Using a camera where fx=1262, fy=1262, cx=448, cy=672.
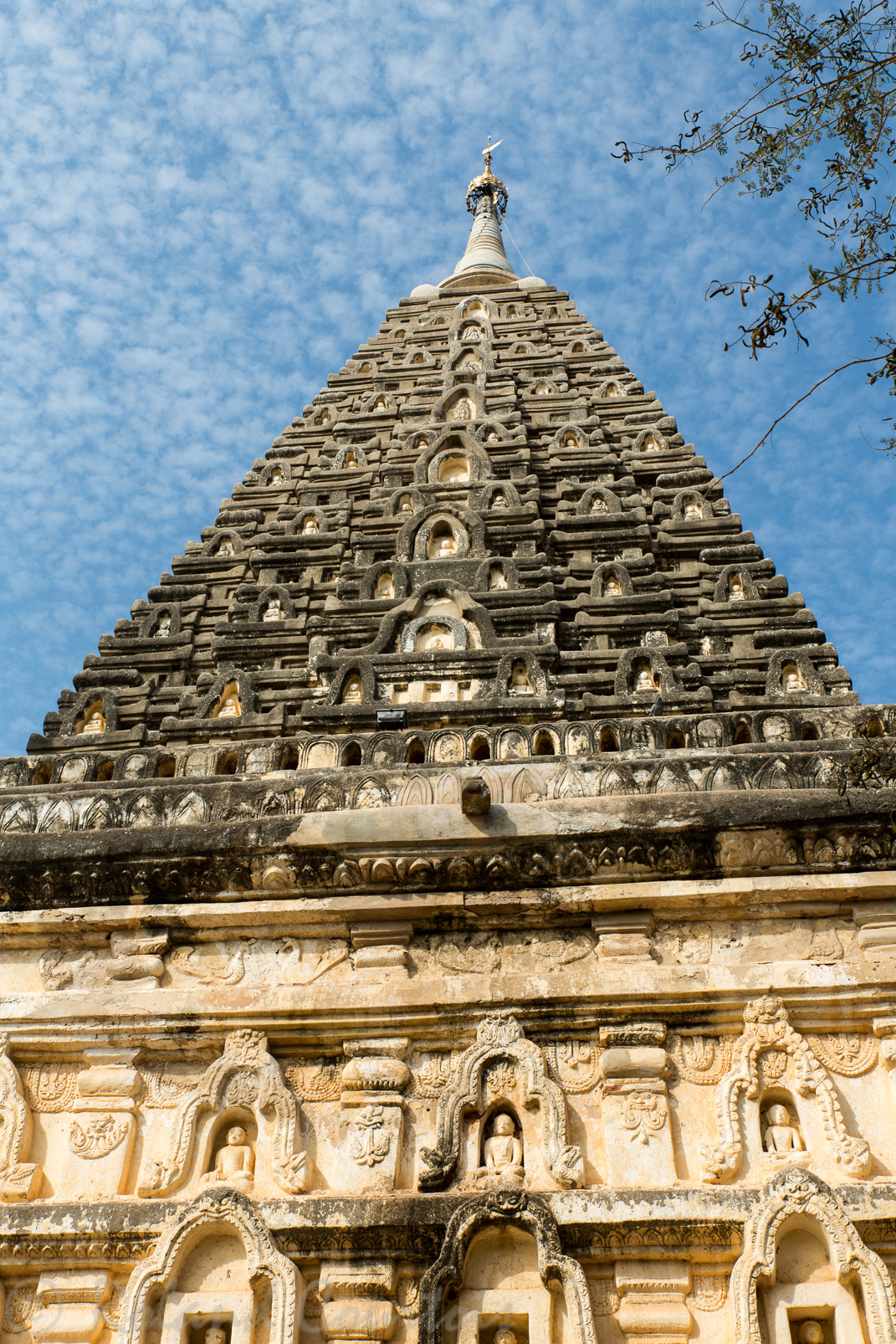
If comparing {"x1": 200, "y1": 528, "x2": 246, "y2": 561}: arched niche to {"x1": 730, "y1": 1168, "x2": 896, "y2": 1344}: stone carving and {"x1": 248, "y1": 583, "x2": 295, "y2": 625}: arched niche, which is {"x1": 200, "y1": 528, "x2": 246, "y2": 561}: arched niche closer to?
{"x1": 248, "y1": 583, "x2": 295, "y2": 625}: arched niche

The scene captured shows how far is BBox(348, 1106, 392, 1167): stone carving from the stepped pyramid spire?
1911 cm

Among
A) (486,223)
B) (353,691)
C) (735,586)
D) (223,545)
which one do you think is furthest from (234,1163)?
(486,223)

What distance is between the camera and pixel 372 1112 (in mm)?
6844

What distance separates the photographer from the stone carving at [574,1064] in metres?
6.87

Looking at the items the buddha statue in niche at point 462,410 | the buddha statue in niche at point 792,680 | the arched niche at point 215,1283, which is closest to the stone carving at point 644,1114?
the arched niche at point 215,1283

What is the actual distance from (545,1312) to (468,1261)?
0.44 m

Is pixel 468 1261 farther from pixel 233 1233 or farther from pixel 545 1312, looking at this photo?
pixel 233 1233

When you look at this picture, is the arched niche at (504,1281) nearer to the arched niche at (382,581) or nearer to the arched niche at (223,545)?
the arched niche at (382,581)

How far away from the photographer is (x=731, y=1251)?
615cm

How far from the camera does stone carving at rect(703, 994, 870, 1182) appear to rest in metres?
6.37

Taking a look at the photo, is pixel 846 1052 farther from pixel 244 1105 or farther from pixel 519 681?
pixel 519 681

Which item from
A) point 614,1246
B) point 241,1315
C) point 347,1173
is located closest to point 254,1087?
point 347,1173

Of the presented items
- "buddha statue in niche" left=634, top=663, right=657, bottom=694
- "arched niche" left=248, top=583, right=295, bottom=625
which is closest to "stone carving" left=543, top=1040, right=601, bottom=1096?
"buddha statue in niche" left=634, top=663, right=657, bottom=694

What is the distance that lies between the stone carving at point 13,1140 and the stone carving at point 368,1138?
5.75ft
